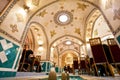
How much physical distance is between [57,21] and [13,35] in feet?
19.6

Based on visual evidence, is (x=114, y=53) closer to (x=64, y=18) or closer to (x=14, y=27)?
(x=14, y=27)

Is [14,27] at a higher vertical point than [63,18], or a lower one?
lower

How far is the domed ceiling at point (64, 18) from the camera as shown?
8.10 m

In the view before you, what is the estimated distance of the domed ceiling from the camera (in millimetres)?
8102

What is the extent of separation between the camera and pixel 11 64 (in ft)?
14.6

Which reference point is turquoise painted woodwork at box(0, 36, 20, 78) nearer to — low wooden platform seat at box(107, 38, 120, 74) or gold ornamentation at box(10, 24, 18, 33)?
gold ornamentation at box(10, 24, 18, 33)

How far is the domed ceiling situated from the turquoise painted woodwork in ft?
10.9

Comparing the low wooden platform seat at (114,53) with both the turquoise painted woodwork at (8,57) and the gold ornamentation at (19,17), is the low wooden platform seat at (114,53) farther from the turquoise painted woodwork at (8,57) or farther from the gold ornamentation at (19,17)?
the gold ornamentation at (19,17)

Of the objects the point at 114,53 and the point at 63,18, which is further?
the point at 63,18

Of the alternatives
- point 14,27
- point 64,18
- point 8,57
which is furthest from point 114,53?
point 64,18

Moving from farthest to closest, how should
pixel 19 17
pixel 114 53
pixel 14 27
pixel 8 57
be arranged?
pixel 19 17 < pixel 14 27 < pixel 114 53 < pixel 8 57

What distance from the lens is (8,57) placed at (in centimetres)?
416

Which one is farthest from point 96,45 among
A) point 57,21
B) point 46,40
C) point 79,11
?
point 46,40

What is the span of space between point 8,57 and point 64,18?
23.1ft
